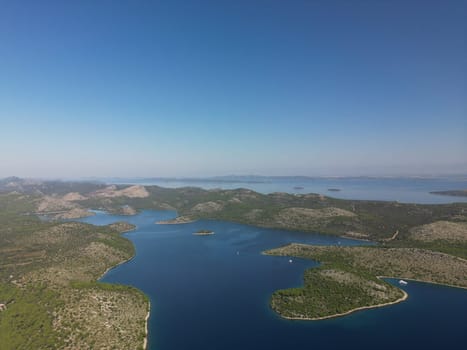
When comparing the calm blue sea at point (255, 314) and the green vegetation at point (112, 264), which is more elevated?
the green vegetation at point (112, 264)

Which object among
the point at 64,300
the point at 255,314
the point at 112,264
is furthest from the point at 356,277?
the point at 112,264

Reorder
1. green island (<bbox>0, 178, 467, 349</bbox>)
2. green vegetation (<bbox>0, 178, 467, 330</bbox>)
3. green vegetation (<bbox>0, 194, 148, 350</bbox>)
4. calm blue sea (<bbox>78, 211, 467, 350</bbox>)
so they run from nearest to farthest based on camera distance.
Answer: green vegetation (<bbox>0, 194, 148, 350</bbox>), green island (<bbox>0, 178, 467, 349</bbox>), calm blue sea (<bbox>78, 211, 467, 350</bbox>), green vegetation (<bbox>0, 178, 467, 330</bbox>)

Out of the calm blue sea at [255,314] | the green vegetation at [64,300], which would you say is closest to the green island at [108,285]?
the green vegetation at [64,300]

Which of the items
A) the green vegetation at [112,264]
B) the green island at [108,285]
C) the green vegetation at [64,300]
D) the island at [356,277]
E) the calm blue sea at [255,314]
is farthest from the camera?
the island at [356,277]

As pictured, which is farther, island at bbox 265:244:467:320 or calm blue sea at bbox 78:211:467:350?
island at bbox 265:244:467:320

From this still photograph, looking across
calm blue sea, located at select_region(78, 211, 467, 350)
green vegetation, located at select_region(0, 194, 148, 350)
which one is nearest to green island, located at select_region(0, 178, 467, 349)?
green vegetation, located at select_region(0, 194, 148, 350)

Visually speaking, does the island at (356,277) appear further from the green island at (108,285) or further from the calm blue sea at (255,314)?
the calm blue sea at (255,314)

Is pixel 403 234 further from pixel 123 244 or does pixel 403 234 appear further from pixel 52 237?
pixel 52 237

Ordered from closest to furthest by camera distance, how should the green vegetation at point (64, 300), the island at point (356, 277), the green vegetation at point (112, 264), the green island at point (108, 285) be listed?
the green vegetation at point (64, 300), the green island at point (108, 285), the green vegetation at point (112, 264), the island at point (356, 277)

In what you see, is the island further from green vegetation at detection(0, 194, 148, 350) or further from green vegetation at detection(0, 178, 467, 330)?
green vegetation at detection(0, 194, 148, 350)
